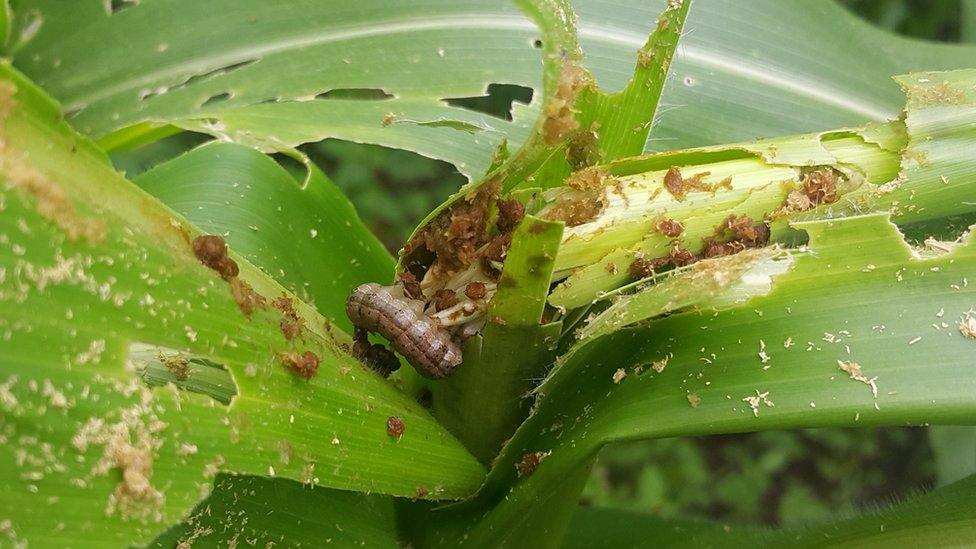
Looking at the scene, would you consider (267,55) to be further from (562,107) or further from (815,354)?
(815,354)

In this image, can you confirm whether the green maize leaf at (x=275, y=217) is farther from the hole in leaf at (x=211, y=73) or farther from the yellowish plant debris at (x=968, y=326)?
the yellowish plant debris at (x=968, y=326)

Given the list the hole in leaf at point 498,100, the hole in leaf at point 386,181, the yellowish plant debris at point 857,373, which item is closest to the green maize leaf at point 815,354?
the yellowish plant debris at point 857,373

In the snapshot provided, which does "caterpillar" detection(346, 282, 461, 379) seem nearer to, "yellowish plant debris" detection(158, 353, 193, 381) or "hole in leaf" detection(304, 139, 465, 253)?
"yellowish plant debris" detection(158, 353, 193, 381)

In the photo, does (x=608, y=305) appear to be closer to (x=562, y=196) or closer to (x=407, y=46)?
(x=562, y=196)

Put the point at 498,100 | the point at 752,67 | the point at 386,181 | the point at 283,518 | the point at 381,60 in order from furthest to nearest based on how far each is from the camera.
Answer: the point at 386,181, the point at 498,100, the point at 752,67, the point at 381,60, the point at 283,518

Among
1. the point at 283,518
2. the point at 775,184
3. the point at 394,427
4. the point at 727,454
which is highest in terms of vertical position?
the point at 775,184

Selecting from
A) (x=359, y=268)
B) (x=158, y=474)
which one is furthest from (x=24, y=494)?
(x=359, y=268)

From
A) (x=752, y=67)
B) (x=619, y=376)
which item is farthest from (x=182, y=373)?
(x=752, y=67)
